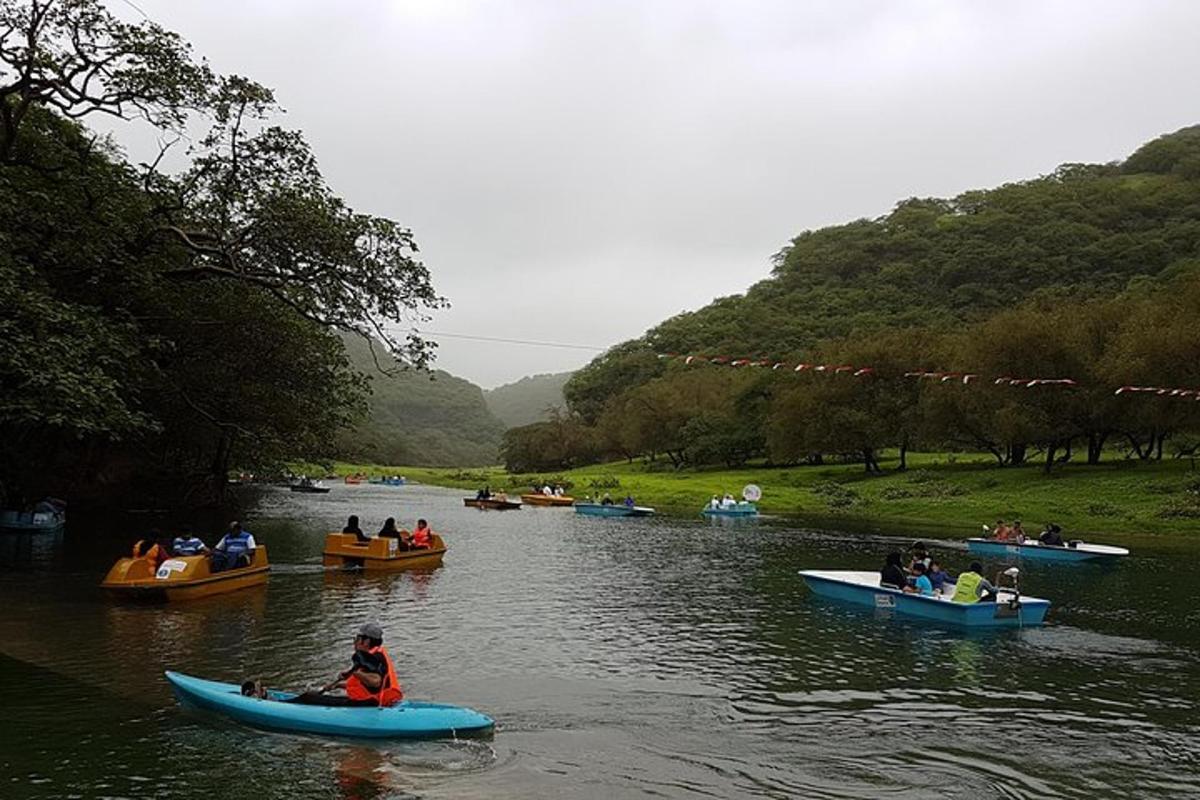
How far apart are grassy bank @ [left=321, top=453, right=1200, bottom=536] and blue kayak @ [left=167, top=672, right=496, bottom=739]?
151ft

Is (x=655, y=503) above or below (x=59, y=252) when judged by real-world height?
below

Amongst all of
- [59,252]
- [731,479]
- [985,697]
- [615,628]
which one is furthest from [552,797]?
[731,479]

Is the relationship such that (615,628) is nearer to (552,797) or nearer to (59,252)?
(552,797)

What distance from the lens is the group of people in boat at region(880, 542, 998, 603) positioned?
24.0m

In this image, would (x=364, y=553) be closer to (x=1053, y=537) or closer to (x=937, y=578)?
(x=937, y=578)

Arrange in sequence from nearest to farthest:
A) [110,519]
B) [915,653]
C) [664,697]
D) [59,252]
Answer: [664,697]
[915,653]
[59,252]
[110,519]

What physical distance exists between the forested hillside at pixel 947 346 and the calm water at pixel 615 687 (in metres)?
17.5

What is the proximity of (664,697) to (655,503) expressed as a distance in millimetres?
62256

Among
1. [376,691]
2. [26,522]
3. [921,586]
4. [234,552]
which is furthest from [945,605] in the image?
[26,522]

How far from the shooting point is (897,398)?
258 feet

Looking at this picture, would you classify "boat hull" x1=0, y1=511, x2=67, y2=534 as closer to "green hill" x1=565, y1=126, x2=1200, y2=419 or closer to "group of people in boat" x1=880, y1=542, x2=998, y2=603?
"group of people in boat" x1=880, y1=542, x2=998, y2=603

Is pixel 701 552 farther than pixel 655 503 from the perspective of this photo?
No

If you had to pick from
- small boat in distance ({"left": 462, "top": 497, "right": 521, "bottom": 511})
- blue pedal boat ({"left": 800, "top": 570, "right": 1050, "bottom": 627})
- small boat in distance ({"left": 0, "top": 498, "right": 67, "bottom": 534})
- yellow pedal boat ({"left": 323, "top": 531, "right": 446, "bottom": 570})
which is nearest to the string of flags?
blue pedal boat ({"left": 800, "top": 570, "right": 1050, "bottom": 627})

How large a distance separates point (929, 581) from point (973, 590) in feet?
5.27
